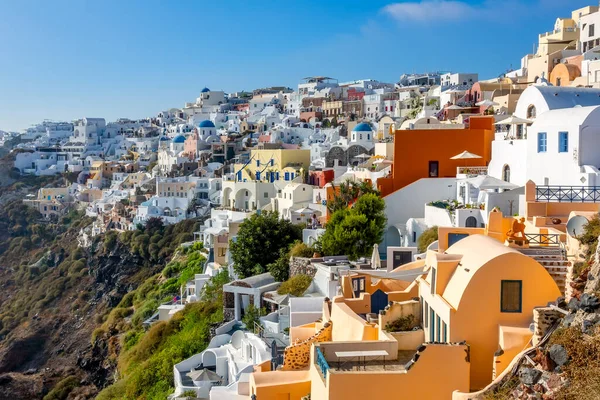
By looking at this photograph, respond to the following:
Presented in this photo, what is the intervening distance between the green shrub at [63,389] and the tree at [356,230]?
21522 millimetres

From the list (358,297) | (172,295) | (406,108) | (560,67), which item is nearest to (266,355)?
(358,297)

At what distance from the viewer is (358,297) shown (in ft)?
47.5

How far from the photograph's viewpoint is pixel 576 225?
442 inches

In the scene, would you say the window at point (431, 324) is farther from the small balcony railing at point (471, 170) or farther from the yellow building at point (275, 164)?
the yellow building at point (275, 164)

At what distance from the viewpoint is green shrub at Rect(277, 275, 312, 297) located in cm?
2119

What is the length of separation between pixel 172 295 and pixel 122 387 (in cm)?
1197

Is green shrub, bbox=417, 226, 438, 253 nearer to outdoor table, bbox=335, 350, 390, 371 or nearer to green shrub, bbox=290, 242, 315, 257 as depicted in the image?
green shrub, bbox=290, 242, 315, 257

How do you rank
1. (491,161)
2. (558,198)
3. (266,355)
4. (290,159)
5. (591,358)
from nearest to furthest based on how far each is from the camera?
(591,358), (558,198), (266,355), (491,161), (290,159)

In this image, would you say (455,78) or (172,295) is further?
(455,78)

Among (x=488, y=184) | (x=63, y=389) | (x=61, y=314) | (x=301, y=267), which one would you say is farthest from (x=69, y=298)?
(x=488, y=184)

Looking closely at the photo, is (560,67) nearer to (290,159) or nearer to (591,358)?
(290,159)

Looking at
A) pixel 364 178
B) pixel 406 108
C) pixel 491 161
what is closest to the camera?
pixel 491 161

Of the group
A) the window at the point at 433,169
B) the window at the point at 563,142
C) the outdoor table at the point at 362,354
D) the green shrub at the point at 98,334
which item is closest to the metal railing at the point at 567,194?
the window at the point at 563,142

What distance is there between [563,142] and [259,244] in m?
12.5
